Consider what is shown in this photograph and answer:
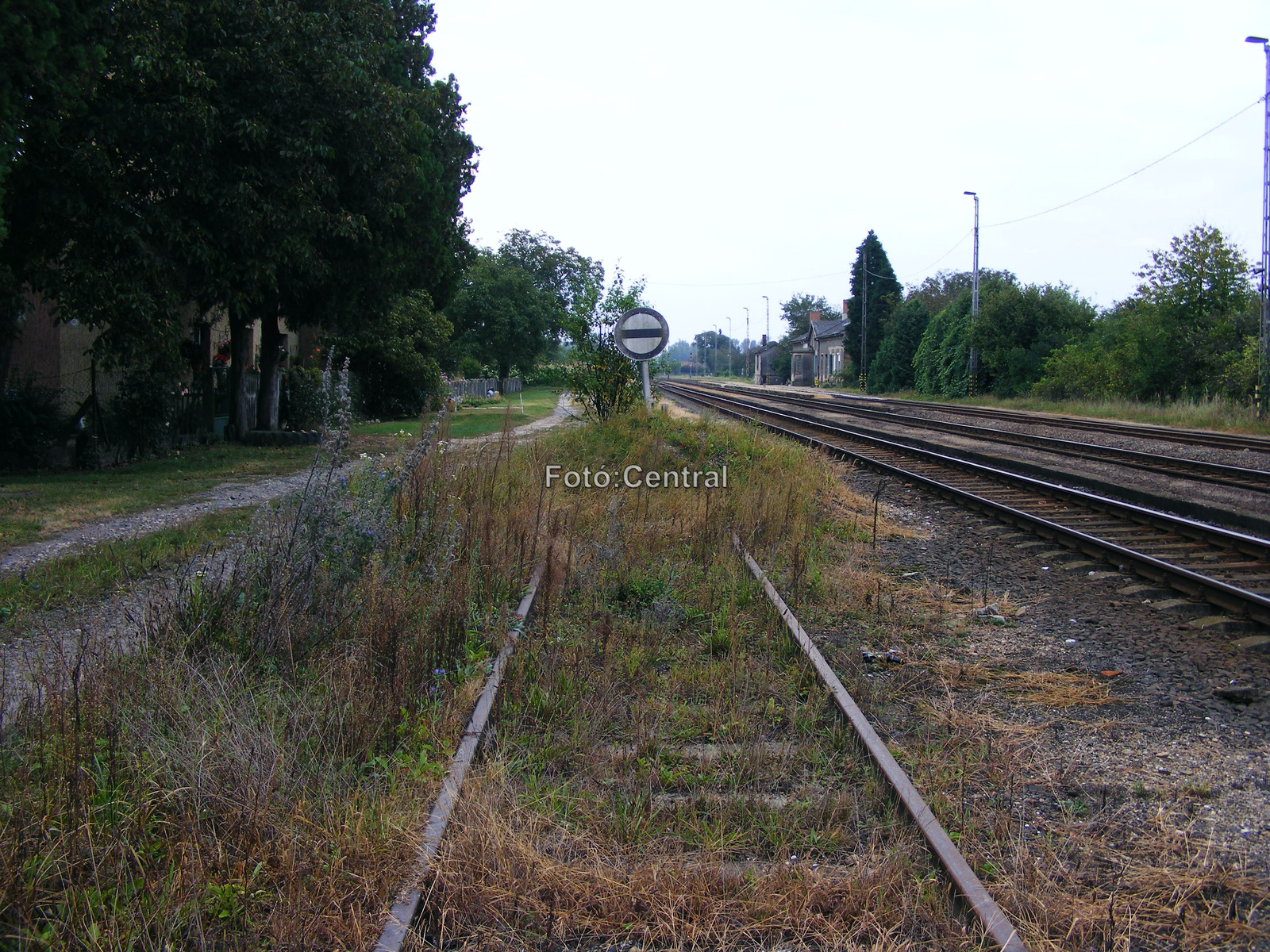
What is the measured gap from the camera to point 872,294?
64562 mm

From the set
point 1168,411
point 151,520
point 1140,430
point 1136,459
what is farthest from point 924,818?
point 1168,411

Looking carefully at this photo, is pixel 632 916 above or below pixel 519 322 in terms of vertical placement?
below

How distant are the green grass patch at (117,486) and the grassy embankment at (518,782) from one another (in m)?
5.10

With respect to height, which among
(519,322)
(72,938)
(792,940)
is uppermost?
(519,322)

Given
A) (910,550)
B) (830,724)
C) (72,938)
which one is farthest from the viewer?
(910,550)

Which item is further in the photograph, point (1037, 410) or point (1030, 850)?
point (1037, 410)

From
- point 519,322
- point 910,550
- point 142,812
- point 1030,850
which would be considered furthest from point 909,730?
point 519,322

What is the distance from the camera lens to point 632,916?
8.74ft

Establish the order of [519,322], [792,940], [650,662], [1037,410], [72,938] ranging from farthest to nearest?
[519,322] → [1037,410] → [650,662] → [792,940] → [72,938]

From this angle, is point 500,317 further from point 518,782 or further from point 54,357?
point 518,782

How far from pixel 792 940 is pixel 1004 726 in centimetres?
207

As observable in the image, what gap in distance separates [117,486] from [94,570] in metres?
5.70

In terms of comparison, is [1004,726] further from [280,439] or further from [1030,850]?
[280,439]

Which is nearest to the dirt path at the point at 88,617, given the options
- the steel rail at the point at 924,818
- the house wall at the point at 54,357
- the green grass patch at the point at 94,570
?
the green grass patch at the point at 94,570
